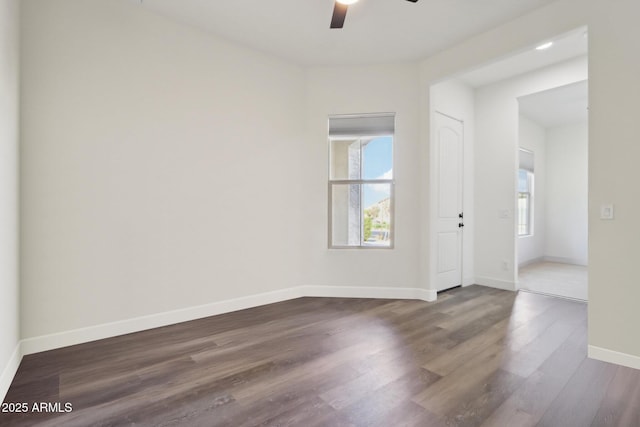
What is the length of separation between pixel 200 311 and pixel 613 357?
3486 millimetres

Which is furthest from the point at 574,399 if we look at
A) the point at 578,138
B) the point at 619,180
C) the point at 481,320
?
the point at 578,138

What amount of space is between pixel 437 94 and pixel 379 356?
3324 millimetres

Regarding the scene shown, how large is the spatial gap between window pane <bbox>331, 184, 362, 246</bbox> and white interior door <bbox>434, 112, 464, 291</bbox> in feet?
3.43

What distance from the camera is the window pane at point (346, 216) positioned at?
412 centimetres

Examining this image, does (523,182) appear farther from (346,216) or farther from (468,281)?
(346,216)

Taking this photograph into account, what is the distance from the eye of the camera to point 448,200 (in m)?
4.38

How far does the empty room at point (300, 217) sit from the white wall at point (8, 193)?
0.11 ft

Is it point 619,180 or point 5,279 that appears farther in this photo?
point 619,180

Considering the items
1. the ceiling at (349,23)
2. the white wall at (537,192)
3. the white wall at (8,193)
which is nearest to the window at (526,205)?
the white wall at (537,192)

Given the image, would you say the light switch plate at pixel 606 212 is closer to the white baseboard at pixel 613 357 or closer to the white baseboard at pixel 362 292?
the white baseboard at pixel 613 357

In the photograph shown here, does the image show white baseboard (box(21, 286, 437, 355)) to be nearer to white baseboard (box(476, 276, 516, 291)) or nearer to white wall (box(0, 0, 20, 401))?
white wall (box(0, 0, 20, 401))

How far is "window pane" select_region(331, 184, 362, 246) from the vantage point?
412 centimetres

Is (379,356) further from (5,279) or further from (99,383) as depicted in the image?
(5,279)

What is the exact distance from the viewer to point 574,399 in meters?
1.85
